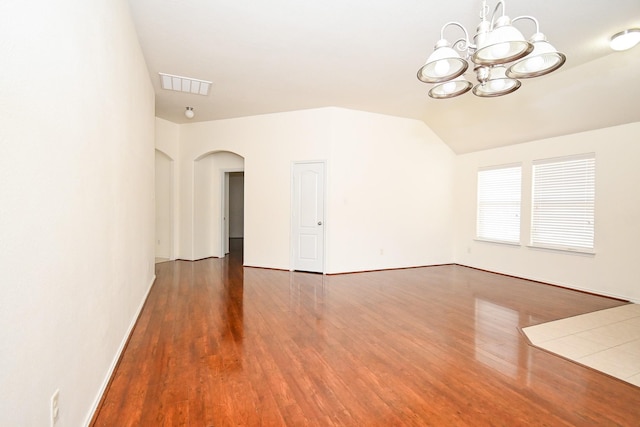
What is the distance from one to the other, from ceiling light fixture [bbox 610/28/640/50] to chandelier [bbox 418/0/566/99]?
1613mm

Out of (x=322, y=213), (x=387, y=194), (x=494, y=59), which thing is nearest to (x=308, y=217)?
(x=322, y=213)

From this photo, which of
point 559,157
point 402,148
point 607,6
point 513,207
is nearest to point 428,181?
point 402,148

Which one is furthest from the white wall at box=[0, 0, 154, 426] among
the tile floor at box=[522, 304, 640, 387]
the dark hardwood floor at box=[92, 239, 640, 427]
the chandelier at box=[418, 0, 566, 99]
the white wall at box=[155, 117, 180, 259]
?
the white wall at box=[155, 117, 180, 259]

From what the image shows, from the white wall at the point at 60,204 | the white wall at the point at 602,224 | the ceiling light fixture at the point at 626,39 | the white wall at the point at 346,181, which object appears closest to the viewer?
the white wall at the point at 60,204

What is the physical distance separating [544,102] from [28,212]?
561 centimetres

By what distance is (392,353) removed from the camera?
8.46 feet

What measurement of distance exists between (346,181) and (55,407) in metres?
4.81

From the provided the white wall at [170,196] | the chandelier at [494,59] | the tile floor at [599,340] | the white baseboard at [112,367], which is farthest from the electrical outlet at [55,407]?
the white wall at [170,196]

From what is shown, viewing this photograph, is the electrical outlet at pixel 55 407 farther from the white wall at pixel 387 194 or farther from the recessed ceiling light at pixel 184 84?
the white wall at pixel 387 194

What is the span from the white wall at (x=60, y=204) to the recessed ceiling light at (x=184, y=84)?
171cm

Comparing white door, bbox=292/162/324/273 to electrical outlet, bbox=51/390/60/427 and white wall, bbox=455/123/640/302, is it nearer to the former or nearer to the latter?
white wall, bbox=455/123/640/302

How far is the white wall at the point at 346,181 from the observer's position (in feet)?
18.2

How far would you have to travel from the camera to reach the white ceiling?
275cm

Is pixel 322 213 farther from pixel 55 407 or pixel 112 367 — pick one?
pixel 55 407
